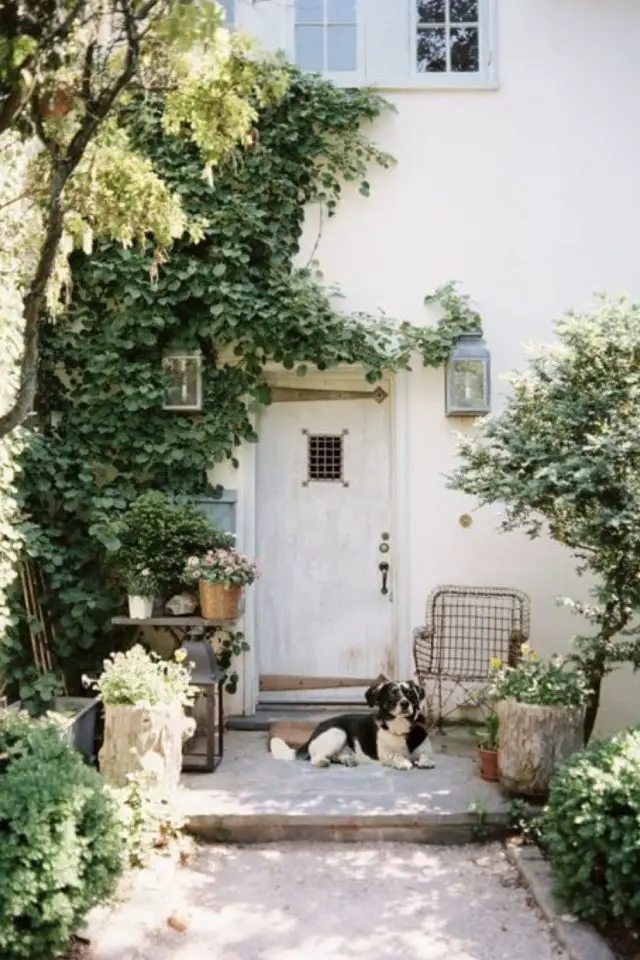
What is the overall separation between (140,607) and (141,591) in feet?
0.37

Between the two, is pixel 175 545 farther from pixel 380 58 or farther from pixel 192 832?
pixel 380 58

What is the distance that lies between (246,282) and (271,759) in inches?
120

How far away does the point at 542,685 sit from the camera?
13.9 ft

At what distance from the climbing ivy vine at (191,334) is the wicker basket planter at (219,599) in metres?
0.78

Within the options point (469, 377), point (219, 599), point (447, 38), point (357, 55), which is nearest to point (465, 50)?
point (447, 38)

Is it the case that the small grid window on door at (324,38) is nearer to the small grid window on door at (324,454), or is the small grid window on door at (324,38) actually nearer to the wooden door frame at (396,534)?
the wooden door frame at (396,534)

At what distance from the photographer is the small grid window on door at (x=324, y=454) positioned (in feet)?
20.1

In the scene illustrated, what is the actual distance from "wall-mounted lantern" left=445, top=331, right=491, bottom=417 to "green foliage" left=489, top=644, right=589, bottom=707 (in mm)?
1937

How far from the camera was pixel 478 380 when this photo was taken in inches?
225

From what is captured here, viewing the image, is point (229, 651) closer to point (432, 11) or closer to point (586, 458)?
point (586, 458)

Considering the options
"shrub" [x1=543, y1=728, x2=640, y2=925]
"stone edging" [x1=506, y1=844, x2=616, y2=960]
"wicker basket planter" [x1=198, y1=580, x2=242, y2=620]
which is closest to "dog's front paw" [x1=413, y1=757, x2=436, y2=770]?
"stone edging" [x1=506, y1=844, x2=616, y2=960]

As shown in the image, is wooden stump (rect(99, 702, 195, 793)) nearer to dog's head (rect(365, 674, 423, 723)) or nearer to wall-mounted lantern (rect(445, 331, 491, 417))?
dog's head (rect(365, 674, 423, 723))

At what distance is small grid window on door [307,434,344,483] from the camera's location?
6117mm

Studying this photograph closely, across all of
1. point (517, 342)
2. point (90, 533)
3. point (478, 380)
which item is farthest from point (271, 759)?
point (517, 342)
